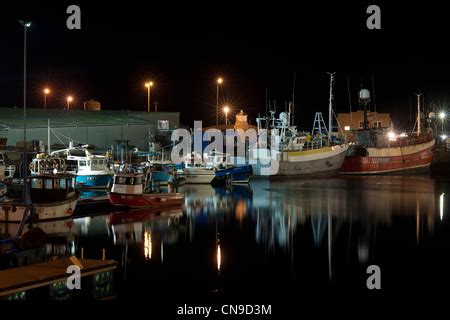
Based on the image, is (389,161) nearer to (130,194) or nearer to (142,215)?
(130,194)

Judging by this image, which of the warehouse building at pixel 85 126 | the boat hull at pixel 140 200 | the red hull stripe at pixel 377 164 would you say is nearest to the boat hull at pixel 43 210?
the boat hull at pixel 140 200

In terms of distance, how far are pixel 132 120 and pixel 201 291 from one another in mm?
41361

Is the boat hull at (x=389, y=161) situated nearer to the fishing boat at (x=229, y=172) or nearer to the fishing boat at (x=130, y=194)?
the fishing boat at (x=229, y=172)

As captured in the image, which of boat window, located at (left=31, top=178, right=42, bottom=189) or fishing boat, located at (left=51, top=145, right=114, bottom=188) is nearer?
boat window, located at (left=31, top=178, right=42, bottom=189)

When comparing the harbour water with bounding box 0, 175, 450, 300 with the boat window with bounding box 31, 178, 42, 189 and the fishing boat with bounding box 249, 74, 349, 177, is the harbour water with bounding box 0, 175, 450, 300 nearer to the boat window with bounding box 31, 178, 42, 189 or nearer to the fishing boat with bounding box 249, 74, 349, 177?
the boat window with bounding box 31, 178, 42, 189

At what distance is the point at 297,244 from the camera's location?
22984mm

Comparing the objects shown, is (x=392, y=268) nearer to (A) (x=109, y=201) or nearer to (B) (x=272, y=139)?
(A) (x=109, y=201)

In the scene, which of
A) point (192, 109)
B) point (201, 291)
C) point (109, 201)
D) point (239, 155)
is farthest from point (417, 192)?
point (192, 109)

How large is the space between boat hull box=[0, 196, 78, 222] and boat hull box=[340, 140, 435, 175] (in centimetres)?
3781

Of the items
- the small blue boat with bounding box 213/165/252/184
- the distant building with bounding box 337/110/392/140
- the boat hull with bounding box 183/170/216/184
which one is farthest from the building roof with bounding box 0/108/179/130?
the distant building with bounding box 337/110/392/140

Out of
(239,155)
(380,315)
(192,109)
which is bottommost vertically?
(380,315)

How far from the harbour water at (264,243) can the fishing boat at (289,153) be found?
1490 cm

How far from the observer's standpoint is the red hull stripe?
6009 cm

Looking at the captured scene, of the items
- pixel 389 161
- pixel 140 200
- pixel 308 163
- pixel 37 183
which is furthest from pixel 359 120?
pixel 37 183
